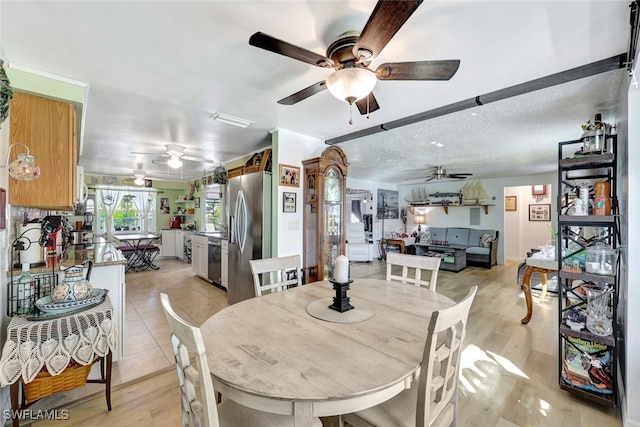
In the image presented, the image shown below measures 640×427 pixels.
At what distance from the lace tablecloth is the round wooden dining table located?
93cm

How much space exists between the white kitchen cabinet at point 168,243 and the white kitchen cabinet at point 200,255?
2393mm

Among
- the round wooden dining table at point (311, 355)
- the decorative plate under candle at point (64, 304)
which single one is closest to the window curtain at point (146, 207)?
the decorative plate under candle at point (64, 304)

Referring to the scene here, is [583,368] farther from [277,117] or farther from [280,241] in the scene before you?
[277,117]

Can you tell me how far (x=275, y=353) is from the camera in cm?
111

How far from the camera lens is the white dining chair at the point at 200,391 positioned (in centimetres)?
85

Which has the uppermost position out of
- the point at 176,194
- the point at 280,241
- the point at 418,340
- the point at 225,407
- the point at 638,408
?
the point at 176,194

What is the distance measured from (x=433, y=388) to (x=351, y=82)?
1507 mm

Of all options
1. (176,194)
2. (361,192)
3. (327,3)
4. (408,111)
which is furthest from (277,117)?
(176,194)

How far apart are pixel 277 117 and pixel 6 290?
8.33 ft

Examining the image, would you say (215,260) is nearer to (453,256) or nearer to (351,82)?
(351,82)

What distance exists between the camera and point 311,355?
3.60ft

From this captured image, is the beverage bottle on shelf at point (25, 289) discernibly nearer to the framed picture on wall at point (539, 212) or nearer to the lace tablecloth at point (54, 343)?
the lace tablecloth at point (54, 343)

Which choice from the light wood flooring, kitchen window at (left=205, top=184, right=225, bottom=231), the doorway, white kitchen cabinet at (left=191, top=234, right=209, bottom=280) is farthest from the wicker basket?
the doorway

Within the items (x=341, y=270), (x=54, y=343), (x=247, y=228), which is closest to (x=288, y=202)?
(x=247, y=228)
